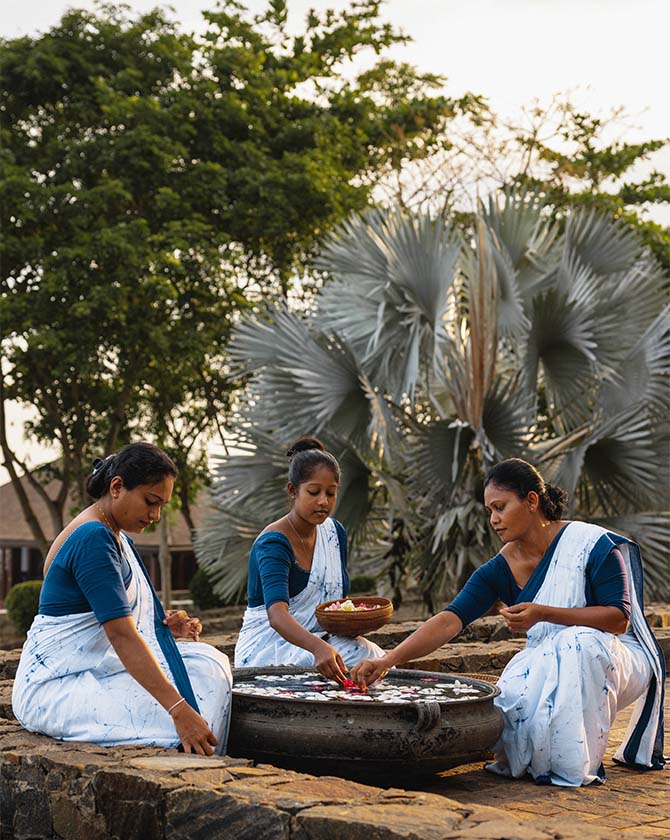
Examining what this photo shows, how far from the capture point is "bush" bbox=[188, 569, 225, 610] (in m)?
24.7

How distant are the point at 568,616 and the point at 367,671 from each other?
0.83m

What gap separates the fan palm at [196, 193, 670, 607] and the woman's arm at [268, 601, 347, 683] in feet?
23.8

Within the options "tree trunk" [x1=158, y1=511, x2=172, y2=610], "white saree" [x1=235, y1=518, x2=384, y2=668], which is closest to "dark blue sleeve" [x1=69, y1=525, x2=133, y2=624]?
"white saree" [x1=235, y1=518, x2=384, y2=668]

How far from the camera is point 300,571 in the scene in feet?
18.5

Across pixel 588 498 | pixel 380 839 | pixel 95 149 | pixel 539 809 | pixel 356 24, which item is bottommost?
pixel 539 809

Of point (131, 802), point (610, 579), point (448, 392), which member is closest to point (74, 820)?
point (131, 802)

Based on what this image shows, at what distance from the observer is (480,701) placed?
15.8 feet

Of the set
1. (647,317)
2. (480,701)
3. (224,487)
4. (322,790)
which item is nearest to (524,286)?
(647,317)

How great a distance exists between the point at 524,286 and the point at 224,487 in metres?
4.24

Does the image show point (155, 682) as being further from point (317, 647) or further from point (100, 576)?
point (317, 647)

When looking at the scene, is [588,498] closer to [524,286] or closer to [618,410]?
[618,410]

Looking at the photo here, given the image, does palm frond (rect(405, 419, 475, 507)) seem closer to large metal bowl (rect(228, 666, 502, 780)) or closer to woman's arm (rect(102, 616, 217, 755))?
large metal bowl (rect(228, 666, 502, 780))

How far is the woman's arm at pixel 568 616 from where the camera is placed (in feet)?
16.0

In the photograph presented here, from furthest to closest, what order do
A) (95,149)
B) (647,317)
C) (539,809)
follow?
(95,149)
(647,317)
(539,809)
